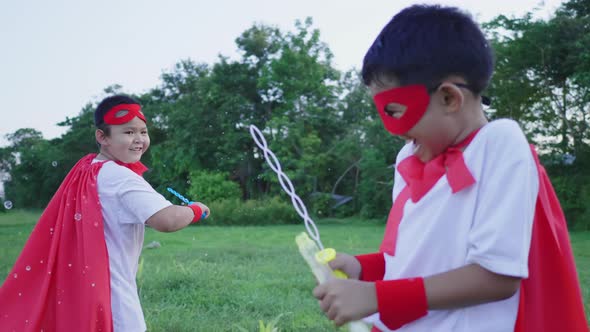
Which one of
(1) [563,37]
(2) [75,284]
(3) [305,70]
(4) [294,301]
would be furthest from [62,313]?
(3) [305,70]

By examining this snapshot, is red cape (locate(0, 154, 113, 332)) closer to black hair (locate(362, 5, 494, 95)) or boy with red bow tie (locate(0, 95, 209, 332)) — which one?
boy with red bow tie (locate(0, 95, 209, 332))

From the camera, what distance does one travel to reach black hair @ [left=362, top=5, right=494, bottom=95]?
4.47 ft

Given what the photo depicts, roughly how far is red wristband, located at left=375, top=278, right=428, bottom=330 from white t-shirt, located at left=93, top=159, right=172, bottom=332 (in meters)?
1.92

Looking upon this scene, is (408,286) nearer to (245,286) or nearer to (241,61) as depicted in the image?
(245,286)

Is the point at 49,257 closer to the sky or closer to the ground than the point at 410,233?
closer to the ground

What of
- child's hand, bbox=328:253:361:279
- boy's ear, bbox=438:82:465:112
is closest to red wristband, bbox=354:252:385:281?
child's hand, bbox=328:253:361:279

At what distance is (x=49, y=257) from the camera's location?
10.7 ft

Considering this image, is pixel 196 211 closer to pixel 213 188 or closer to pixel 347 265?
pixel 347 265

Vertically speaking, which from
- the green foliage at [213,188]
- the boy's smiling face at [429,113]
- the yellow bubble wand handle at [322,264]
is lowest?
Result: the green foliage at [213,188]

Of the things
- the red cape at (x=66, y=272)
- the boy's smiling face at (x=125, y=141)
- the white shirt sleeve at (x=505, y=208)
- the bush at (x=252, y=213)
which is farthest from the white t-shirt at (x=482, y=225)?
the bush at (x=252, y=213)

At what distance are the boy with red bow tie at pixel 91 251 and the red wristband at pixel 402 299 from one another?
188 centimetres

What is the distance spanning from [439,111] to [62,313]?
99.7 inches

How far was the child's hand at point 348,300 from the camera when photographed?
4.30 feet

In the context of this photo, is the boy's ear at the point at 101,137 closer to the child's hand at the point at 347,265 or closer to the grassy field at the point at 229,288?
the grassy field at the point at 229,288
